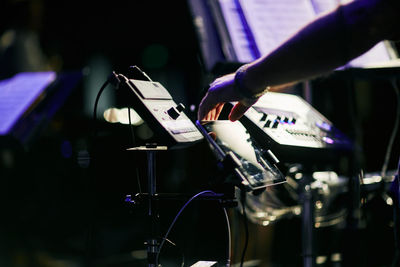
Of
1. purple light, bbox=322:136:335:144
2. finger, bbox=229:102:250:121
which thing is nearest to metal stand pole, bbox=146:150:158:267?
finger, bbox=229:102:250:121

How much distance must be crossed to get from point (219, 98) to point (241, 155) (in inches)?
6.1

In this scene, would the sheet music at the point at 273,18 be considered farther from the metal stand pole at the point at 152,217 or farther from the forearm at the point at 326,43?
the forearm at the point at 326,43

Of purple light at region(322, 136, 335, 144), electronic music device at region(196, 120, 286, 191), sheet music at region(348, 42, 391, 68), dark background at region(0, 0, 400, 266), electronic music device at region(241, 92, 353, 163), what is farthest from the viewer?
dark background at region(0, 0, 400, 266)

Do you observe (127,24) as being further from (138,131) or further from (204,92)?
(204,92)

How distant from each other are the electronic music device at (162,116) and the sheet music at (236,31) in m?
0.57

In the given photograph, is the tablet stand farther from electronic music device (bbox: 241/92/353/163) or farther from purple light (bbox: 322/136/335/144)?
purple light (bbox: 322/136/335/144)

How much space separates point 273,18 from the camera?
6.75 ft

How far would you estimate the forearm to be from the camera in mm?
987

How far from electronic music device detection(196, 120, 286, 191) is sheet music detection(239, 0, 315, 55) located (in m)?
0.61

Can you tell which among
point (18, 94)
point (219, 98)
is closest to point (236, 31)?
point (219, 98)

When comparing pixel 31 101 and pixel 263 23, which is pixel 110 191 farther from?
pixel 263 23

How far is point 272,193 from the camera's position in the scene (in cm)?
274

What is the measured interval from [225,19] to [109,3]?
4783 mm


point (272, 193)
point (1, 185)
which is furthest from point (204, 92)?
point (1, 185)
